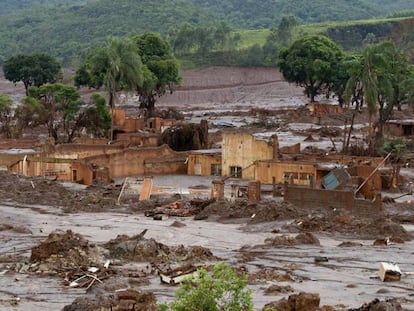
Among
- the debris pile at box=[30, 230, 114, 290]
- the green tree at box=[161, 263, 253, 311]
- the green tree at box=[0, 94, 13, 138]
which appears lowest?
the green tree at box=[0, 94, 13, 138]

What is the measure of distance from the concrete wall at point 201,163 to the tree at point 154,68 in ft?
101

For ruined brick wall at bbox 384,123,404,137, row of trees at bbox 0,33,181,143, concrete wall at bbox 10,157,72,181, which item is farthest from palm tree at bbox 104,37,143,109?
concrete wall at bbox 10,157,72,181

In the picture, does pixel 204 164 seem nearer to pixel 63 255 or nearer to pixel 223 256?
pixel 223 256

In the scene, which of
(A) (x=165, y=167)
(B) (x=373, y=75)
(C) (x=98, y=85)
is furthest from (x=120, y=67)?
(A) (x=165, y=167)

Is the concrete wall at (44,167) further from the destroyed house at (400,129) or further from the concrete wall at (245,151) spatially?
the destroyed house at (400,129)

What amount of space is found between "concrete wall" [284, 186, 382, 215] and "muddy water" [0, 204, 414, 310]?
348cm

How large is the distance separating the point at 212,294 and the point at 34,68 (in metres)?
86.4

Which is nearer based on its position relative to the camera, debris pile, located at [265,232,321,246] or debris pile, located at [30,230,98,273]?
debris pile, located at [30,230,98,273]

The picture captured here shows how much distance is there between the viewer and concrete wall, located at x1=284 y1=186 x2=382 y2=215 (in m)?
37.9

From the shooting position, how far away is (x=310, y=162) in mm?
45969

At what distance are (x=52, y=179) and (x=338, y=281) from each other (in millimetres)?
24625

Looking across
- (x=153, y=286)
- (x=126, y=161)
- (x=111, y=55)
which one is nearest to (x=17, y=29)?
(x=111, y=55)

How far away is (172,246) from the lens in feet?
103

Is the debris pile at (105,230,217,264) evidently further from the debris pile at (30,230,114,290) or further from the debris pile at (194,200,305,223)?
the debris pile at (194,200,305,223)
